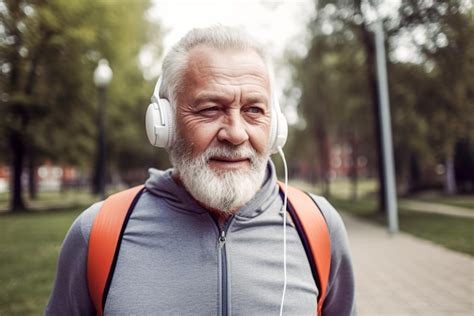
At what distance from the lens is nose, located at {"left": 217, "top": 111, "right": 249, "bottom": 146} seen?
4.90 ft

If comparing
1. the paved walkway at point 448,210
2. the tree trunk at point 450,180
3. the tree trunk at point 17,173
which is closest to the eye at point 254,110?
the paved walkway at point 448,210

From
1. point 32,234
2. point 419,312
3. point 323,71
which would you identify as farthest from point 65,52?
point 419,312

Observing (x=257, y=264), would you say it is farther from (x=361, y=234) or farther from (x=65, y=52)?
(x=65, y=52)

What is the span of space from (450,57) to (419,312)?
466 inches

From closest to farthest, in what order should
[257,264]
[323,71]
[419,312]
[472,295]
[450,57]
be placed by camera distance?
[257,264]
[419,312]
[472,295]
[450,57]
[323,71]

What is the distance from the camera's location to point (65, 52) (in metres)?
17.2

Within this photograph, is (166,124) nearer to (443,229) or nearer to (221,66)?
(221,66)

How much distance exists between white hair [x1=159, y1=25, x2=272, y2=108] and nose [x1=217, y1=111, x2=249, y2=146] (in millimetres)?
255

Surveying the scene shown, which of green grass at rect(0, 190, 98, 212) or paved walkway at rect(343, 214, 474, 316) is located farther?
green grass at rect(0, 190, 98, 212)

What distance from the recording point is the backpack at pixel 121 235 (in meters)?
1.45

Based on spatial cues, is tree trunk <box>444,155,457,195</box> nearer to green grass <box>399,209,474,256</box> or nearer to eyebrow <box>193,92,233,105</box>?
green grass <box>399,209,474,256</box>

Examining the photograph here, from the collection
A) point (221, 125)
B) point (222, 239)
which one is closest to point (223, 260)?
point (222, 239)

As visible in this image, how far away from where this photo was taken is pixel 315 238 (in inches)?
63.0

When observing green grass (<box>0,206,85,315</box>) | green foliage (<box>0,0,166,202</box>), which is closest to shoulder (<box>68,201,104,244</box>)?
green grass (<box>0,206,85,315</box>)
